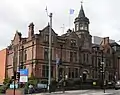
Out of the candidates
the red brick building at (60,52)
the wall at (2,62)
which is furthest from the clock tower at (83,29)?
the wall at (2,62)

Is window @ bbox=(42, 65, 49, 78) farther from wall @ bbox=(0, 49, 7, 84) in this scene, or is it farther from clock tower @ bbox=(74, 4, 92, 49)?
wall @ bbox=(0, 49, 7, 84)

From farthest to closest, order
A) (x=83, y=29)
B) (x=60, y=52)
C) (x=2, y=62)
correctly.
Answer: (x=2, y=62) < (x=83, y=29) < (x=60, y=52)

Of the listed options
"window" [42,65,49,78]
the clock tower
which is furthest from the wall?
the clock tower

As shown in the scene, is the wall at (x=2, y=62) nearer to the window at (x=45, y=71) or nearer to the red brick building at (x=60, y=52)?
the red brick building at (x=60, y=52)

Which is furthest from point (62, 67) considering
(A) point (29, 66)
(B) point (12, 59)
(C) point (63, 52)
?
(B) point (12, 59)

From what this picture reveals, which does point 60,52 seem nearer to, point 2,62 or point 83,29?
point 83,29

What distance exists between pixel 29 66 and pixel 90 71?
16990 mm

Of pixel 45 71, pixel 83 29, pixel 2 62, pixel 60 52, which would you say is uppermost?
pixel 83 29

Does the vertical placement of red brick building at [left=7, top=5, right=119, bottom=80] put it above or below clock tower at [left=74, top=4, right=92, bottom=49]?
below

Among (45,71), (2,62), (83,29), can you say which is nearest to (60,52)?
(45,71)

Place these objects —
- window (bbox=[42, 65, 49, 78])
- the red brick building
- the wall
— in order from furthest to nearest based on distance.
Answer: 1. the wall
2. window (bbox=[42, 65, 49, 78])
3. the red brick building

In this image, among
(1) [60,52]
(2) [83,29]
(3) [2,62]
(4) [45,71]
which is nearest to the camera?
(4) [45,71]

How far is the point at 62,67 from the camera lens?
67.8 meters

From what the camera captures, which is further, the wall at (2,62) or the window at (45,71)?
the wall at (2,62)
